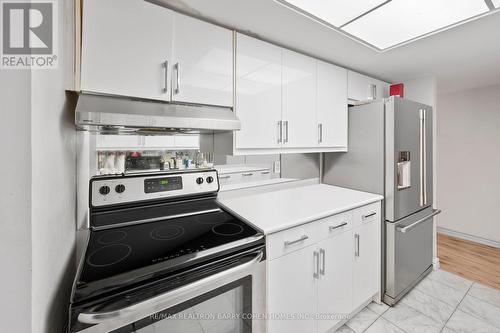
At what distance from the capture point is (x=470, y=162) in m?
3.16

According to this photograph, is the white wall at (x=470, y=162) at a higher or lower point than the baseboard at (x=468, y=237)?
higher

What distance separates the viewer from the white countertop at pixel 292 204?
4.30 ft

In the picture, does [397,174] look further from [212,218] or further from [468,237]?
[468,237]

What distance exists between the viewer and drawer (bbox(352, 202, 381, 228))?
1685 mm

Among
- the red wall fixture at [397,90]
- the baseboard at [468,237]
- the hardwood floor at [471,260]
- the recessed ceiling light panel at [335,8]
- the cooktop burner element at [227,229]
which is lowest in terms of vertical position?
the hardwood floor at [471,260]

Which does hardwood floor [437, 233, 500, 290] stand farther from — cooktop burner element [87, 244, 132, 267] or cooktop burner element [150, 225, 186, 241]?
cooktop burner element [87, 244, 132, 267]

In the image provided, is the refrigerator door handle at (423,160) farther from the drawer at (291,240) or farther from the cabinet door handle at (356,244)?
the drawer at (291,240)

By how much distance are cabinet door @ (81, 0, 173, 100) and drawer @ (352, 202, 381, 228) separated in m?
1.56

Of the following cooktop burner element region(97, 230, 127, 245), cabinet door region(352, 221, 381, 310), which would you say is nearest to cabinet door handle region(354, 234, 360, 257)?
cabinet door region(352, 221, 381, 310)

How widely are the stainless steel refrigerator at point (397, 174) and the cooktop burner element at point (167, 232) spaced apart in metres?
1.69

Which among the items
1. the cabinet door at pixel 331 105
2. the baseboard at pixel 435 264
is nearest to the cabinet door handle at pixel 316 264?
the cabinet door at pixel 331 105

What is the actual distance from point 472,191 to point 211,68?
4.01m

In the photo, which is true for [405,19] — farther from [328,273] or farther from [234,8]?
[328,273]

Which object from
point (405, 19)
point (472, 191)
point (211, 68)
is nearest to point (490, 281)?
point (472, 191)
